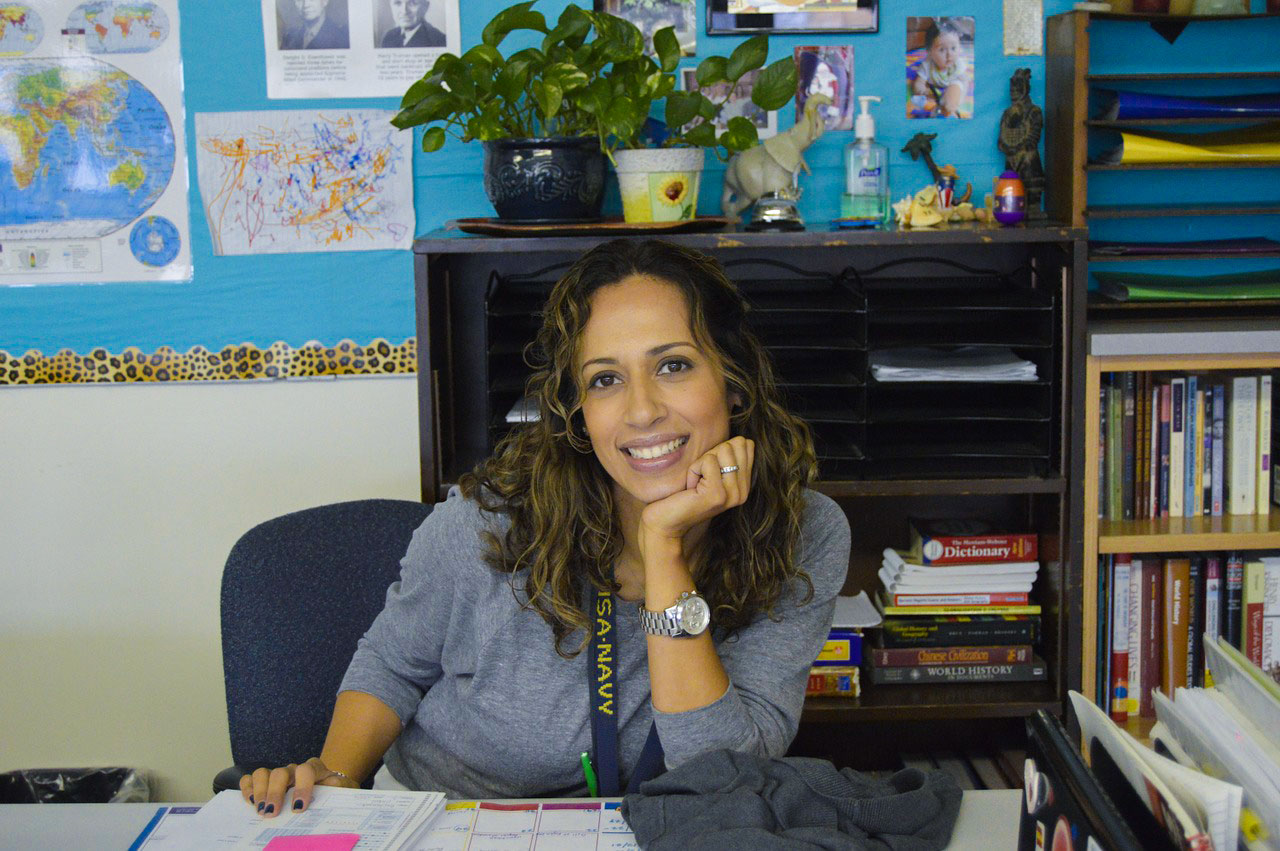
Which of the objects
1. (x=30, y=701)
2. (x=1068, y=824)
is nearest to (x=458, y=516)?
(x=1068, y=824)

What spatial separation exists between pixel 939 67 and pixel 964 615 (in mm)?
1015

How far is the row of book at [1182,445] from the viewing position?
2.12 meters

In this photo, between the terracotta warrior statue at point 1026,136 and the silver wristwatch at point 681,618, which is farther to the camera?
the terracotta warrior statue at point 1026,136

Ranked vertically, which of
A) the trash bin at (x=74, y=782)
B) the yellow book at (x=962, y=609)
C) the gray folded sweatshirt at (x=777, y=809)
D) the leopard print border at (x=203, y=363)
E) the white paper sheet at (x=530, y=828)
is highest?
the leopard print border at (x=203, y=363)

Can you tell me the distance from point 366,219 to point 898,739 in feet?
4.89

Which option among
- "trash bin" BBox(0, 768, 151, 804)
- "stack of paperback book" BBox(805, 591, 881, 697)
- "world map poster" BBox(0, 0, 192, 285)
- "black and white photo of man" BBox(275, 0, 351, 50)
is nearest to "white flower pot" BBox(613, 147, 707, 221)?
"black and white photo of man" BBox(275, 0, 351, 50)

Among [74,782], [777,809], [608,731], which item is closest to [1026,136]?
[608,731]

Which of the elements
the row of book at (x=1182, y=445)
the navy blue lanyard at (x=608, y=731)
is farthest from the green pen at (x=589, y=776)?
the row of book at (x=1182, y=445)

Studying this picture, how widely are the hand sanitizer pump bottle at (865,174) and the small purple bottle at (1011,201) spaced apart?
8.2 inches

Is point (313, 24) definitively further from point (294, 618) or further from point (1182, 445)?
point (1182, 445)

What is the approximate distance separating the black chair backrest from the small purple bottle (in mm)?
1145

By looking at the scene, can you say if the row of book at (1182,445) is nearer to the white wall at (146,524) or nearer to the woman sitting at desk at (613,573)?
the woman sitting at desk at (613,573)

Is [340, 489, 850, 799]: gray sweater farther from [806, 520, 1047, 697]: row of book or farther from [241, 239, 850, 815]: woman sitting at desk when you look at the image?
[806, 520, 1047, 697]: row of book

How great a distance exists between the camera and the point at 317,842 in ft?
3.76
